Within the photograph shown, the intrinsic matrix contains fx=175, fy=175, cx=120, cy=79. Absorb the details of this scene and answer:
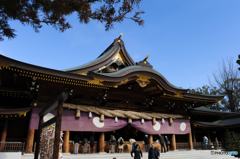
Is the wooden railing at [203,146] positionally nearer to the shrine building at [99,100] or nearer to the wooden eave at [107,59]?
the shrine building at [99,100]

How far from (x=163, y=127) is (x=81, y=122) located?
6.91 m

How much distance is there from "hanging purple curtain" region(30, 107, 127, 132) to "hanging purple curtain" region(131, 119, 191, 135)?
165 cm

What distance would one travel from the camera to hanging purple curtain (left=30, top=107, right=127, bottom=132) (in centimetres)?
1020

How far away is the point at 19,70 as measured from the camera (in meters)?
9.10

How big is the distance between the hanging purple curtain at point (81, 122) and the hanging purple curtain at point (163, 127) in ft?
5.41

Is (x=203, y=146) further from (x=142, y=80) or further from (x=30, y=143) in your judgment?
(x=30, y=143)

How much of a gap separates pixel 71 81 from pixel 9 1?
6.64 m

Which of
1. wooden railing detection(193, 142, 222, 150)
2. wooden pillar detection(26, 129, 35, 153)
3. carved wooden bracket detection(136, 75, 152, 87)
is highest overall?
carved wooden bracket detection(136, 75, 152, 87)

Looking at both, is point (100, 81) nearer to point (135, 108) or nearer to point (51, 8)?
point (135, 108)

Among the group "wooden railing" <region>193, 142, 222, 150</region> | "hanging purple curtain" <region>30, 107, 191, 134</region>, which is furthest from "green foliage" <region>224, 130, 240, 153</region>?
"hanging purple curtain" <region>30, 107, 191, 134</region>

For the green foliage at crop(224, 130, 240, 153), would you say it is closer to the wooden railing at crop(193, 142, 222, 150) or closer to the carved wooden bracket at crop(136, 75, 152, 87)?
the wooden railing at crop(193, 142, 222, 150)

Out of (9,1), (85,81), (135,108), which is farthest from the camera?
(135,108)

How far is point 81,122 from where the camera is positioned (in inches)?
442

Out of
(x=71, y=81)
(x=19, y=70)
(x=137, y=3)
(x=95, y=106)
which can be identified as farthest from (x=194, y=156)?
(x=19, y=70)
